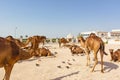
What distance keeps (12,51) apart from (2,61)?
1.85 ft

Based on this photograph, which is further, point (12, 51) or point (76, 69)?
point (76, 69)

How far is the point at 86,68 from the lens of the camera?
12547mm

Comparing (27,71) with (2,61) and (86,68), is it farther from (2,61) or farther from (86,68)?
(2,61)

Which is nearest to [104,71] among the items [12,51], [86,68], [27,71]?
[86,68]

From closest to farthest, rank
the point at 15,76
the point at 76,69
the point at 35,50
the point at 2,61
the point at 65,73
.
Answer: the point at 2,61, the point at 15,76, the point at 65,73, the point at 76,69, the point at 35,50

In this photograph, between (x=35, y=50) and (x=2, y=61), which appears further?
(x=35, y=50)

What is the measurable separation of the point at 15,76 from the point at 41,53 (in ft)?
26.8

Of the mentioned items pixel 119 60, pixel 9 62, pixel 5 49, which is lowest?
pixel 119 60

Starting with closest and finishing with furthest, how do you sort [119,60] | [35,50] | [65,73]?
[65,73] < [119,60] < [35,50]

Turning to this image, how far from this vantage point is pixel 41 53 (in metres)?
18.8

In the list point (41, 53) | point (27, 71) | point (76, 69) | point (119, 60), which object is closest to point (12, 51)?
point (27, 71)

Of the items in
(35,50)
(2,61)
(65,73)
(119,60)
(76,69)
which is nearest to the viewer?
(2,61)

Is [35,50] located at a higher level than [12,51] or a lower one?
lower

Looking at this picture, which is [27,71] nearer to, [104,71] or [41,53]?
[104,71]
